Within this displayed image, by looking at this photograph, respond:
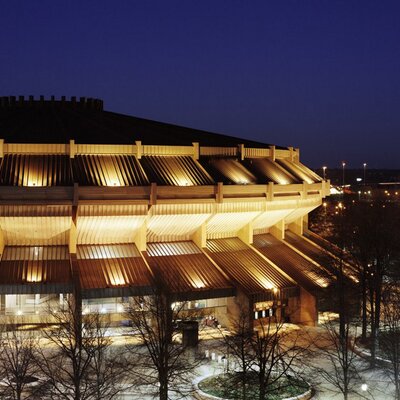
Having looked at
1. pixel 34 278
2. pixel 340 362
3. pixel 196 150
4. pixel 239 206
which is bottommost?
pixel 340 362

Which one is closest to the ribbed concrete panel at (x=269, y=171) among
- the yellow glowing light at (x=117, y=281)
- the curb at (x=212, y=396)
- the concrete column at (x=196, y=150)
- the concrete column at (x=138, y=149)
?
the concrete column at (x=196, y=150)

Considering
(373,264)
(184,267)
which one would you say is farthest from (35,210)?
(373,264)

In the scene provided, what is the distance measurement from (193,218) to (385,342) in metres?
16.2

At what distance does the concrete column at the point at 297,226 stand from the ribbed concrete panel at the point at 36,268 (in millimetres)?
21832

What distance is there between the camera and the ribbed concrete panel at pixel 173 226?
43.5 m

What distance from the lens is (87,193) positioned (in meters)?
40.0

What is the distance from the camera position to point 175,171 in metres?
44.5

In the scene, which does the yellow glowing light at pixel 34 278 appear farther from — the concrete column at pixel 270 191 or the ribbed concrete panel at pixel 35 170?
the concrete column at pixel 270 191

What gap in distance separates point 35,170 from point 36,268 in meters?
5.80

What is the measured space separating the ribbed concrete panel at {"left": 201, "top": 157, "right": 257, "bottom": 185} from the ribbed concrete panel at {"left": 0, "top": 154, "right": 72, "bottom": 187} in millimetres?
9508

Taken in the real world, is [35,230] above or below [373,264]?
above

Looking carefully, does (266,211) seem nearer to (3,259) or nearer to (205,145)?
(205,145)

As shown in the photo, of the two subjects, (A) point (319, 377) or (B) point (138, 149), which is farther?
(B) point (138, 149)

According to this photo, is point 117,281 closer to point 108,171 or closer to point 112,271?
point 112,271
